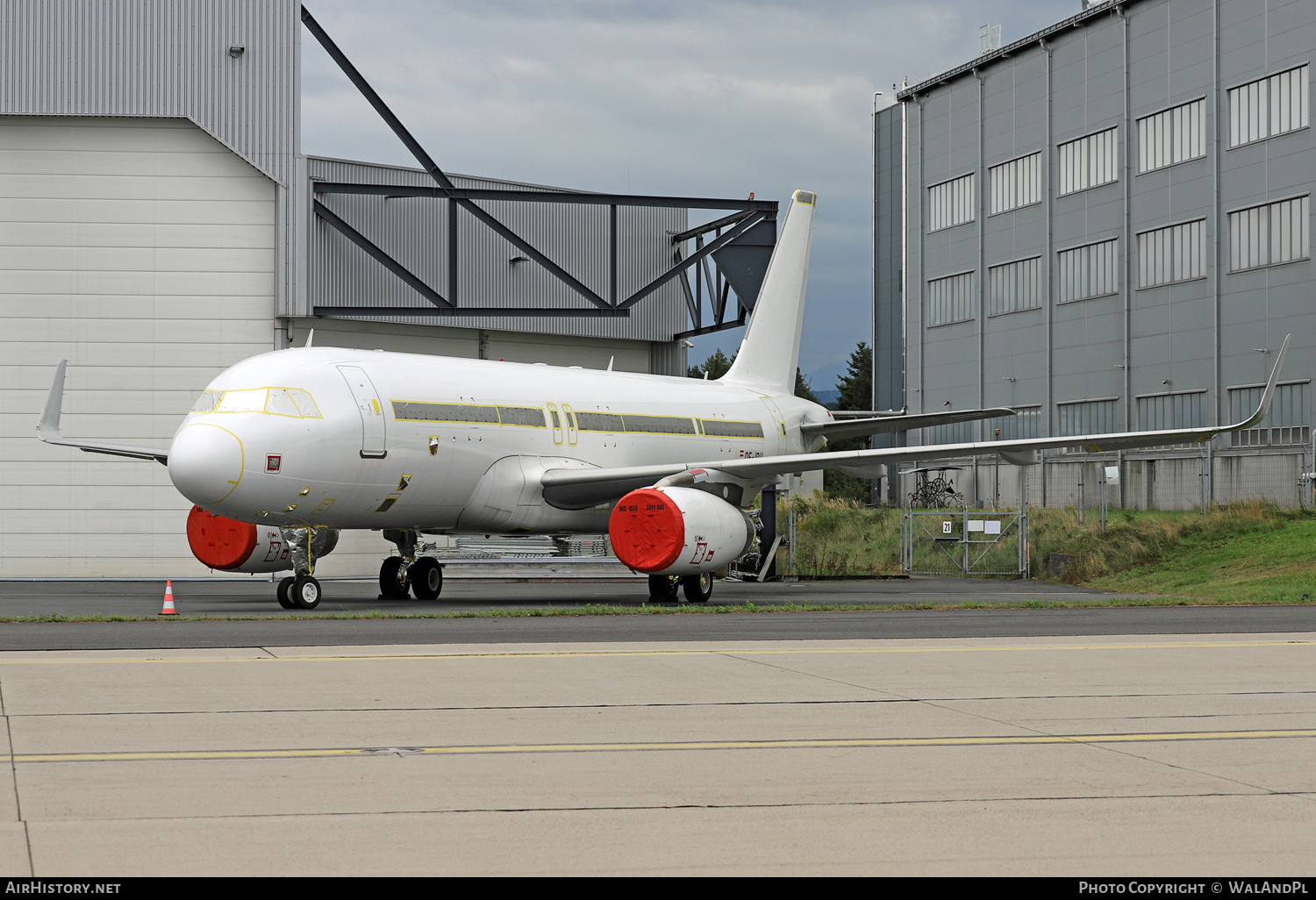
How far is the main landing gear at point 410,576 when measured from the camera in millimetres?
22969

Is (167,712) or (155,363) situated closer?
(167,712)

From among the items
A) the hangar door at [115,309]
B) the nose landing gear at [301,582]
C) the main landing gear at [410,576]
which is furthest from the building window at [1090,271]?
the nose landing gear at [301,582]

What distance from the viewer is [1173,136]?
45.6 m

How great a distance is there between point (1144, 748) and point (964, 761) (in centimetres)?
117

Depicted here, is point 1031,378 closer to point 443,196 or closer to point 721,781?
point 443,196

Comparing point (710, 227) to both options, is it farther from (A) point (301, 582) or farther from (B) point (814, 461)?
(A) point (301, 582)

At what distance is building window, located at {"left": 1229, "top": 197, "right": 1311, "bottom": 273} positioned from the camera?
1612 inches

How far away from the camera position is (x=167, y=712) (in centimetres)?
883

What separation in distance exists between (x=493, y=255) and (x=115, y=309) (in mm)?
9865

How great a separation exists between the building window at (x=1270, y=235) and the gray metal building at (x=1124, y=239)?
6cm

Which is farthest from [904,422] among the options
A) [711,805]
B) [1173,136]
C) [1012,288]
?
[1012,288]

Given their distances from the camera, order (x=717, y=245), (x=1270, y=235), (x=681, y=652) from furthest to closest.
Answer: (x=1270, y=235) → (x=717, y=245) → (x=681, y=652)

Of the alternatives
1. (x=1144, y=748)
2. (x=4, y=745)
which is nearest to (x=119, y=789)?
(x=4, y=745)

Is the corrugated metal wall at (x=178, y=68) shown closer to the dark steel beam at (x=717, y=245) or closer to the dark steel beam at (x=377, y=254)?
the dark steel beam at (x=377, y=254)
